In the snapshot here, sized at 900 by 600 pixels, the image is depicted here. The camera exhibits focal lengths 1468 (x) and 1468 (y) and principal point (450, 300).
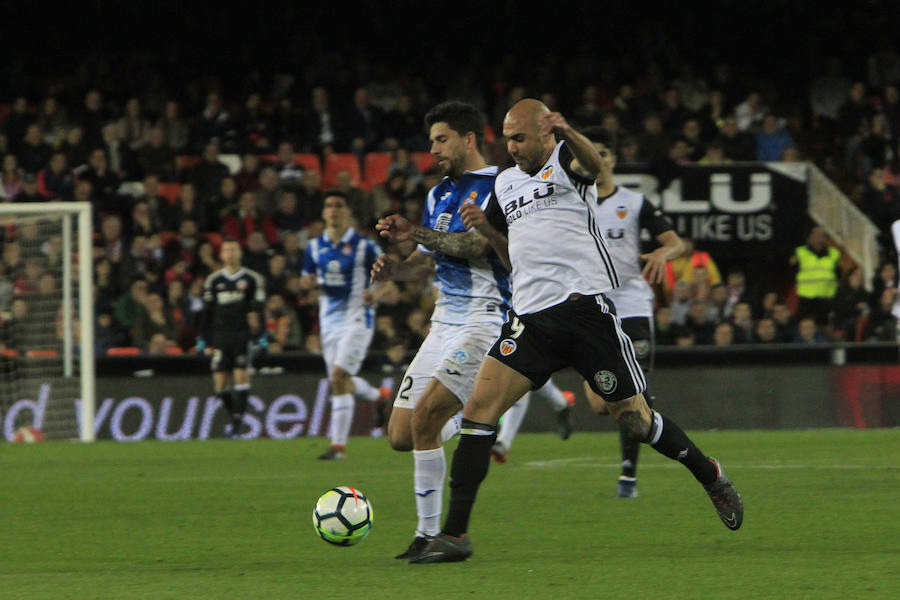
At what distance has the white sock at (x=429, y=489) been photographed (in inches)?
242

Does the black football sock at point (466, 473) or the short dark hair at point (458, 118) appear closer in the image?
the black football sock at point (466, 473)

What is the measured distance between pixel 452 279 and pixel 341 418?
5222 millimetres

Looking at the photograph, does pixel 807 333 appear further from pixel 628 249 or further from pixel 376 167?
pixel 628 249

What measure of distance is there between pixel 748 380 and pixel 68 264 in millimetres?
7097

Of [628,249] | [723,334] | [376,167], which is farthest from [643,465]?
[376,167]

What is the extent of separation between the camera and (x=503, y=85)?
72.1ft

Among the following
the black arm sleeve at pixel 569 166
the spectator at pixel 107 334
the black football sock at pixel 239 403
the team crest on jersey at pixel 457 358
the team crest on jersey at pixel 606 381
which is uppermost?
the black arm sleeve at pixel 569 166

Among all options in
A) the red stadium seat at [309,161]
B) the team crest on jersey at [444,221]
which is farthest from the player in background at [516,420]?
the red stadium seat at [309,161]

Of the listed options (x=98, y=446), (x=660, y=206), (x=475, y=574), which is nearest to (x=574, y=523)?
(x=475, y=574)

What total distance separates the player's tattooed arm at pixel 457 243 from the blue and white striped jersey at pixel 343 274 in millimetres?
5793

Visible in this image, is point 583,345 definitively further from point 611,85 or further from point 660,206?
point 611,85

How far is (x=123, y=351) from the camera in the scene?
1549 cm

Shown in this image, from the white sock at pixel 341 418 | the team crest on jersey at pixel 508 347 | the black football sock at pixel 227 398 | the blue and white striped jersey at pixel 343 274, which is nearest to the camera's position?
the team crest on jersey at pixel 508 347

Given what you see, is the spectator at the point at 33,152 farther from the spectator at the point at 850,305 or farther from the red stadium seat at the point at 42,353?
the spectator at the point at 850,305
